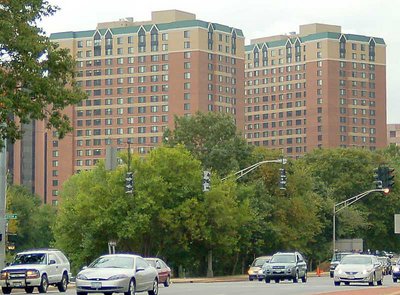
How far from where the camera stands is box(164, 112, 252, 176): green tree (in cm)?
9781

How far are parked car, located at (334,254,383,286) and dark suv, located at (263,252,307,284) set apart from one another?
16.5ft

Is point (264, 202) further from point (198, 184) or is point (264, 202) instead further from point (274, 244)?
point (198, 184)

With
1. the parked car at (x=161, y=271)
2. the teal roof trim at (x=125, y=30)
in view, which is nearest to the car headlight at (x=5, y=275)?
the parked car at (x=161, y=271)

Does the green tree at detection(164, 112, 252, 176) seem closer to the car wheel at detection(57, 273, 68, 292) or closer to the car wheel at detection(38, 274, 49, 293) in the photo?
the car wheel at detection(57, 273, 68, 292)

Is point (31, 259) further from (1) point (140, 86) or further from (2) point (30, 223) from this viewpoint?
(1) point (140, 86)

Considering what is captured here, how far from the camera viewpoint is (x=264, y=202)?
92.1m

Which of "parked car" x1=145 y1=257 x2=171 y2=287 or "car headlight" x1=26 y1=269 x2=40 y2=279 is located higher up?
"car headlight" x1=26 y1=269 x2=40 y2=279

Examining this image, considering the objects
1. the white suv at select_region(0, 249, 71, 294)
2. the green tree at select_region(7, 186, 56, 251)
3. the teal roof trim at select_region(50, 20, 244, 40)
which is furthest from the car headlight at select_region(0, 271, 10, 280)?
the teal roof trim at select_region(50, 20, 244, 40)

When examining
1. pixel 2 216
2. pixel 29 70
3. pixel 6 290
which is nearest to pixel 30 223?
pixel 2 216

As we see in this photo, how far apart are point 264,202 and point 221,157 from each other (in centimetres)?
758

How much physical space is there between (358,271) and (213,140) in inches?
2054

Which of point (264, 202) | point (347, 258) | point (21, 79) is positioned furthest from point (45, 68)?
point (264, 202)

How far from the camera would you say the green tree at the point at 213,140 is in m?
97.8

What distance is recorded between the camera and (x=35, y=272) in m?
41.4
